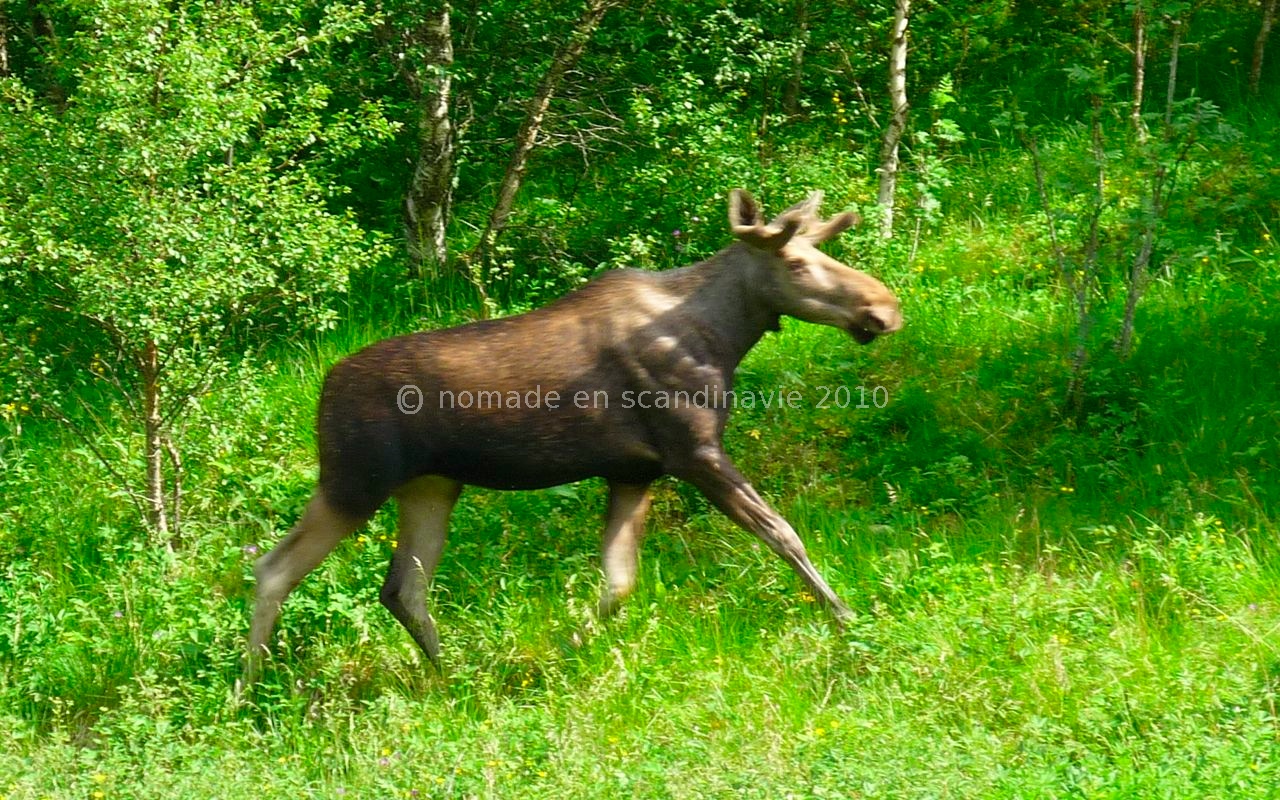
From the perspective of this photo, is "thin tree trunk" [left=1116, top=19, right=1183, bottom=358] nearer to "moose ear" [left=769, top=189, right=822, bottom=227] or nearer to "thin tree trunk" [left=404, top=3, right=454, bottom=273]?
"moose ear" [left=769, top=189, right=822, bottom=227]

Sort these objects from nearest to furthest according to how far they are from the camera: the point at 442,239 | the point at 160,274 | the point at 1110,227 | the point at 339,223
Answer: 1. the point at 160,274
2. the point at 339,223
3. the point at 1110,227
4. the point at 442,239

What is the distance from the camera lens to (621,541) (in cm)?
706

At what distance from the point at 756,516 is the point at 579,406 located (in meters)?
0.96

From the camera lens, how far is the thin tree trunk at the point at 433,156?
33.1 feet

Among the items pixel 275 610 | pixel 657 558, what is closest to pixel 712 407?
pixel 657 558

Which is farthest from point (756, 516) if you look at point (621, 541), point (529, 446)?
point (529, 446)

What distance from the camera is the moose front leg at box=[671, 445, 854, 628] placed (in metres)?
6.77

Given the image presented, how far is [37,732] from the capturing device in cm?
691

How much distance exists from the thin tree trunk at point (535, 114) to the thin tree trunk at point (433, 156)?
39 cm

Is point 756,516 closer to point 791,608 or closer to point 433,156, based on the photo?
point 791,608

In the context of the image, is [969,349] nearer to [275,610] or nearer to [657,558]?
[657,558]

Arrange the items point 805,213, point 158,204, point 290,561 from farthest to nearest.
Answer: point 158,204
point 805,213
point 290,561

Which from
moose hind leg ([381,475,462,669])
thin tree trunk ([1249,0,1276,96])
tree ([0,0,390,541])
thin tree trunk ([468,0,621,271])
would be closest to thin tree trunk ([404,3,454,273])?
thin tree trunk ([468,0,621,271])

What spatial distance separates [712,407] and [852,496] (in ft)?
5.25
